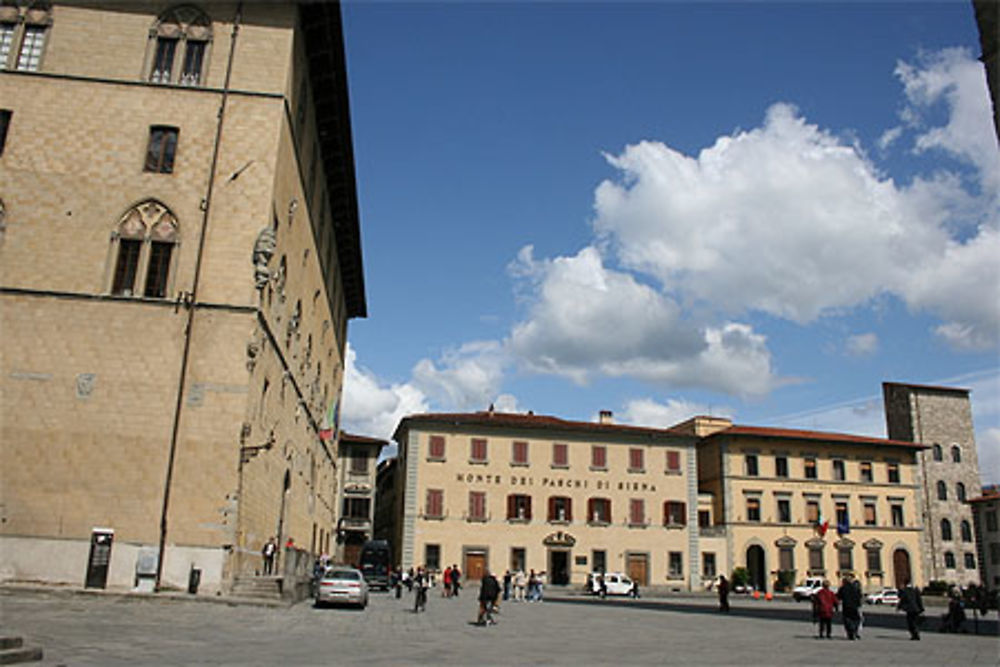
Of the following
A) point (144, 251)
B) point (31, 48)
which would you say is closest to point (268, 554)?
point (144, 251)

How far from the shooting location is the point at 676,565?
53.0 m

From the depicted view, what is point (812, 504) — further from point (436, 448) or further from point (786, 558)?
point (436, 448)

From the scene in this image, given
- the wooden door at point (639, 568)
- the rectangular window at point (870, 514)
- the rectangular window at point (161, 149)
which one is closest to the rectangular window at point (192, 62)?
the rectangular window at point (161, 149)

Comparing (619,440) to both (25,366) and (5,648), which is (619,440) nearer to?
(25,366)

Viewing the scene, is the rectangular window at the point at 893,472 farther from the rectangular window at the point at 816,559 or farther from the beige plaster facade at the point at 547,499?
the beige plaster facade at the point at 547,499

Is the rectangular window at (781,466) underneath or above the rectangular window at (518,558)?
above

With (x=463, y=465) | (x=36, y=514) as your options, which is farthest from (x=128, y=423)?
(x=463, y=465)

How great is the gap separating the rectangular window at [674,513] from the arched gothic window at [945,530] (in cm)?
2880

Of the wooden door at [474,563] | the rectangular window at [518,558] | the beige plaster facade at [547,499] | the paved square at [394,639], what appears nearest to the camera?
the paved square at [394,639]

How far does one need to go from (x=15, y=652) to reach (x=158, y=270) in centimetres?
1507

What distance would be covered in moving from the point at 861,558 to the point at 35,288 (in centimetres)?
5518

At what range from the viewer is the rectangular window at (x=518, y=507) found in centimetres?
5103

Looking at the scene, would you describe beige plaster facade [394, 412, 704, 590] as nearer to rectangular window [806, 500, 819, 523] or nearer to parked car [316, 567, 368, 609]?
rectangular window [806, 500, 819, 523]

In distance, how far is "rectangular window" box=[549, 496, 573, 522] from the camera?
170 feet
